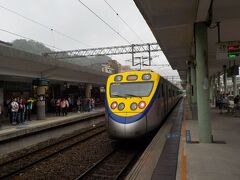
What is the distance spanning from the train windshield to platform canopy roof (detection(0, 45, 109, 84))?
635 cm

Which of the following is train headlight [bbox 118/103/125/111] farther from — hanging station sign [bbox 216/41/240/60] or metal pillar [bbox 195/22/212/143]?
hanging station sign [bbox 216/41/240/60]

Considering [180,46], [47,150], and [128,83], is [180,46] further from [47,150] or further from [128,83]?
[47,150]

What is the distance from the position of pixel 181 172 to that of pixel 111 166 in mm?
3159

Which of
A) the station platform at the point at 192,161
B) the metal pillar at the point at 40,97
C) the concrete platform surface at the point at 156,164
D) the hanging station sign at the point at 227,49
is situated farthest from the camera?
the metal pillar at the point at 40,97

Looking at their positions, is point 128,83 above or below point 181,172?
above

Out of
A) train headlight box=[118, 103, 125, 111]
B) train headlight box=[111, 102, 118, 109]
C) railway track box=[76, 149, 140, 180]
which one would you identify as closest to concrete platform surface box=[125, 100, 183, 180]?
railway track box=[76, 149, 140, 180]

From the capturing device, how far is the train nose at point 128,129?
9.24 metres

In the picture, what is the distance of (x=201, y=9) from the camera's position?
309 inches

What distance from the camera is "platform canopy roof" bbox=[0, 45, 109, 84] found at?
48.5ft

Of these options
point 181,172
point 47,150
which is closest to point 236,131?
point 181,172

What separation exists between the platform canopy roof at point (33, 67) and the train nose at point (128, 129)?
24.5 ft

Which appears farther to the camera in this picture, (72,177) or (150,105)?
(150,105)

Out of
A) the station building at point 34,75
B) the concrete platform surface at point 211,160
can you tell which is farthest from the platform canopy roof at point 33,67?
the concrete platform surface at point 211,160

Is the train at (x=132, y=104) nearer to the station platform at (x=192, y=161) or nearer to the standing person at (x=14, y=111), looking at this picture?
the station platform at (x=192, y=161)
